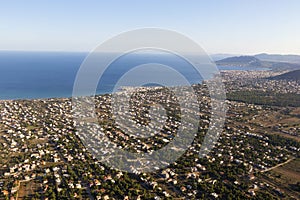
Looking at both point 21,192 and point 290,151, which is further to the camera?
point 290,151

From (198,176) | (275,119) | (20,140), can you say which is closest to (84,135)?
(20,140)

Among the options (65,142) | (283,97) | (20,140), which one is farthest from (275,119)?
(20,140)

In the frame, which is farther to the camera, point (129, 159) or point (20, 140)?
point (20, 140)

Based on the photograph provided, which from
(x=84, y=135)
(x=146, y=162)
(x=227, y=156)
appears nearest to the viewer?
(x=146, y=162)

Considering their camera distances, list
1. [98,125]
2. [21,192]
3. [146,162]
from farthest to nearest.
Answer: [98,125]
[146,162]
[21,192]

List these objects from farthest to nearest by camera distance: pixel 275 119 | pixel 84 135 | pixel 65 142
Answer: pixel 275 119, pixel 84 135, pixel 65 142

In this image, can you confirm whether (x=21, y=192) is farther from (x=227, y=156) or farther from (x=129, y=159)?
(x=227, y=156)

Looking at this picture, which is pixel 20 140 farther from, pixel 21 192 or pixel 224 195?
pixel 224 195

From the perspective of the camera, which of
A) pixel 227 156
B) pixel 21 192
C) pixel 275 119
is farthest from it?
pixel 275 119
